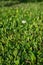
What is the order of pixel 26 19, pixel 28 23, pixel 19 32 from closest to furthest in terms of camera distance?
pixel 19 32
pixel 28 23
pixel 26 19

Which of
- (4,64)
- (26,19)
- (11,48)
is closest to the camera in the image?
(4,64)

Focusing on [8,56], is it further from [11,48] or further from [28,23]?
[28,23]

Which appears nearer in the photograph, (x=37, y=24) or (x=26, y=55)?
(x=26, y=55)

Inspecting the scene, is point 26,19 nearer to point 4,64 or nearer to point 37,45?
point 37,45

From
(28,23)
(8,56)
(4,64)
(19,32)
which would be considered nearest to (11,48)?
(8,56)

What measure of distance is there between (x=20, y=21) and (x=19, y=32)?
152 cm

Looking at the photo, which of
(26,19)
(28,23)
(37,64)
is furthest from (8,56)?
(26,19)

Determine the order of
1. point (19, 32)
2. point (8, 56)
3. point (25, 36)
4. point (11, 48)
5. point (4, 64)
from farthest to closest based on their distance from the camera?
point (19, 32), point (25, 36), point (11, 48), point (8, 56), point (4, 64)

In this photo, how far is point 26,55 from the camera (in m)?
5.38

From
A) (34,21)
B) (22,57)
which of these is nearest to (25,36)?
(22,57)

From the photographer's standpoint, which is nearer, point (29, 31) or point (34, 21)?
point (29, 31)

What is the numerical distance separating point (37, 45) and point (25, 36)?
0.77 metres

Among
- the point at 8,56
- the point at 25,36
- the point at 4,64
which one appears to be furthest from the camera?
the point at 25,36

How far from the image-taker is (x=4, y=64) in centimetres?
500
